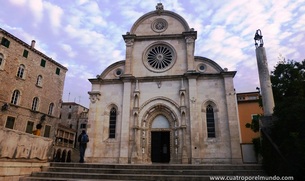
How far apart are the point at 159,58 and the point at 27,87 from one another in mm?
15298

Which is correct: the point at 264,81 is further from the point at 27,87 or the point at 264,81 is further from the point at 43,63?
the point at 43,63

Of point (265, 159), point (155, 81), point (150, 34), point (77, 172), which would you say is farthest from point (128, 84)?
point (265, 159)

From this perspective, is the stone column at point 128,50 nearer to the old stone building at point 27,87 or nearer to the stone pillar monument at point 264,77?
the old stone building at point 27,87

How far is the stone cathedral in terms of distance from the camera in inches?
650

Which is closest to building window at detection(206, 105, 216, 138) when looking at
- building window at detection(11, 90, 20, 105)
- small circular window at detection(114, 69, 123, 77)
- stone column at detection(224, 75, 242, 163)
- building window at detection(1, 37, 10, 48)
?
stone column at detection(224, 75, 242, 163)

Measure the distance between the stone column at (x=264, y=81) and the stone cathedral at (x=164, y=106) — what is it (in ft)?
15.8

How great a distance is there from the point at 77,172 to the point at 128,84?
10.0 meters

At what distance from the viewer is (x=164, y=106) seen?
708 inches

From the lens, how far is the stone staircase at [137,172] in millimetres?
8844

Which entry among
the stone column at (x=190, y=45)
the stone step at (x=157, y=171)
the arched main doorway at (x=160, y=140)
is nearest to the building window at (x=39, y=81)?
the arched main doorway at (x=160, y=140)

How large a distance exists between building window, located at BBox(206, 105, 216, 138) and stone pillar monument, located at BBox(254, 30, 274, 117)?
5.83 m

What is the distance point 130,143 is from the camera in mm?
17172

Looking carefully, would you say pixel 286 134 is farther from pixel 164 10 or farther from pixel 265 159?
pixel 164 10

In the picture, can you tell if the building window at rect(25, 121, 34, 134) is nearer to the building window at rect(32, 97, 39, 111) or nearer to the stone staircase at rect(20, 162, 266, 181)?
the building window at rect(32, 97, 39, 111)
